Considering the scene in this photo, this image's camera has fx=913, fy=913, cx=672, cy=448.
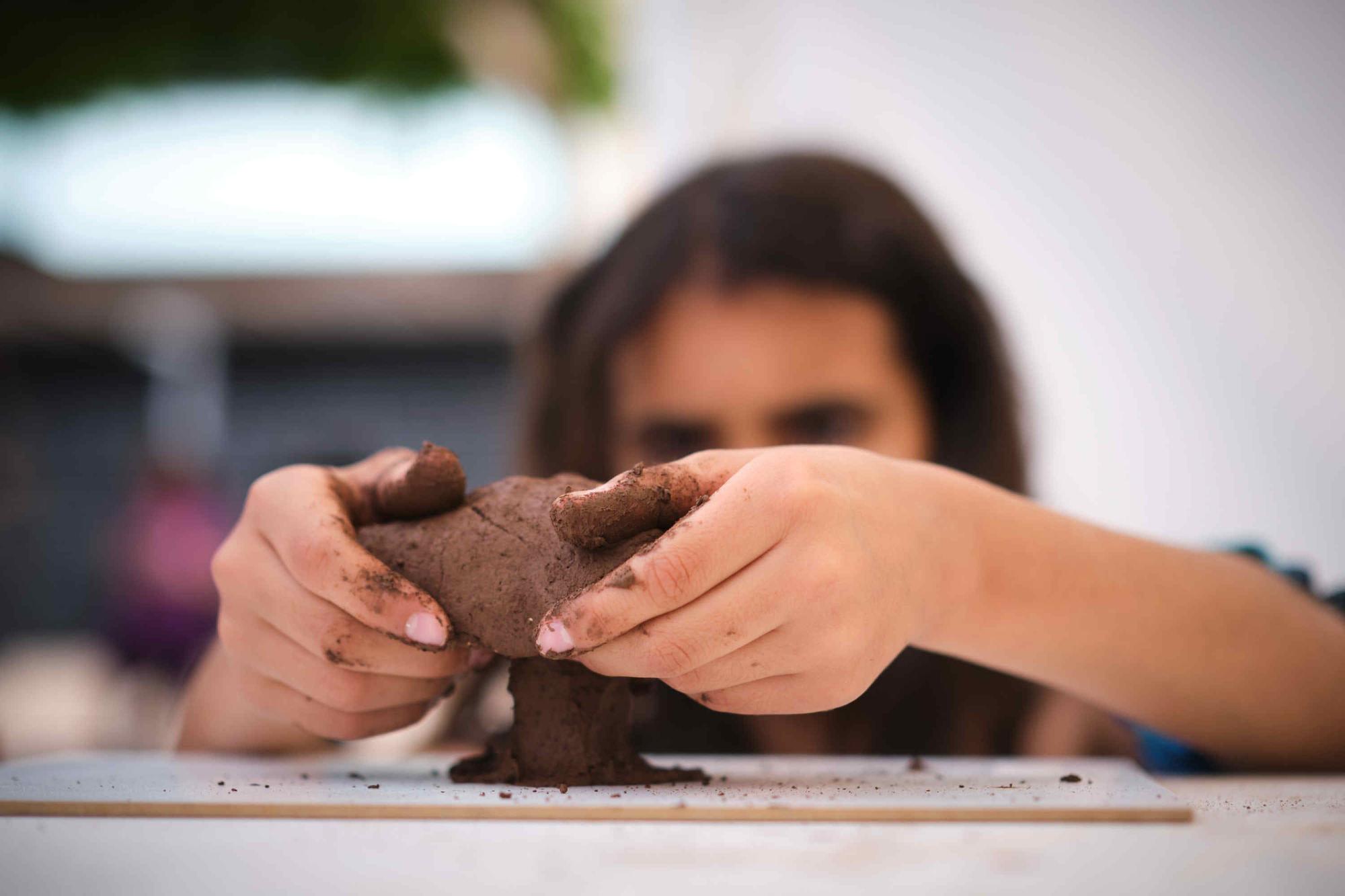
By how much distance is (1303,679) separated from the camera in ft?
5.31

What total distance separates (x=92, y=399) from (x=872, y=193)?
7.88 meters

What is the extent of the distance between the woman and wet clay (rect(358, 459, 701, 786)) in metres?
0.07

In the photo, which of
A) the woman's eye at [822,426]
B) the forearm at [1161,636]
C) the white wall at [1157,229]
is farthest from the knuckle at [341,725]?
the white wall at [1157,229]

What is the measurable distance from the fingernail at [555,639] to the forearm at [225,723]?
2.69 feet

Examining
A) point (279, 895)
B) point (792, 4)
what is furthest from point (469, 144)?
point (279, 895)

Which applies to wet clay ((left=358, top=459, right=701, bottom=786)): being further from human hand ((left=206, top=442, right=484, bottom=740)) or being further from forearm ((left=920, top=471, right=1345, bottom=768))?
forearm ((left=920, top=471, right=1345, bottom=768))

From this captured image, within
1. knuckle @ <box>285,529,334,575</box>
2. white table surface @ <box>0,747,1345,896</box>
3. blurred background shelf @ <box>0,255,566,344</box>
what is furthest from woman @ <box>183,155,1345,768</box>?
blurred background shelf @ <box>0,255,566,344</box>

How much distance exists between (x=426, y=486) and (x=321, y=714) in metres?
0.39

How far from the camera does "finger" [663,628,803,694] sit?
108 centimetres

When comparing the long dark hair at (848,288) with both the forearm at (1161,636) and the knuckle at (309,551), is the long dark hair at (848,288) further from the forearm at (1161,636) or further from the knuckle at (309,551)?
the knuckle at (309,551)

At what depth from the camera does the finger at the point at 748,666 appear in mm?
1083

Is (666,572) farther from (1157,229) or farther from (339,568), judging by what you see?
(1157,229)

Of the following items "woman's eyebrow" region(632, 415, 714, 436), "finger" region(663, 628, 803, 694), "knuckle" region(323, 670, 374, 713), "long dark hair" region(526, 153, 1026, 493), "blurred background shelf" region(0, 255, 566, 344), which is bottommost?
"knuckle" region(323, 670, 374, 713)

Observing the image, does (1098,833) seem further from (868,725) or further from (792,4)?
(792,4)
